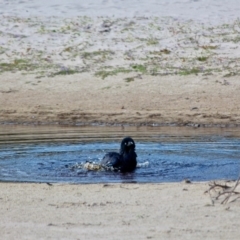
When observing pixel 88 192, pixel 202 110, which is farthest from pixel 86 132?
pixel 88 192

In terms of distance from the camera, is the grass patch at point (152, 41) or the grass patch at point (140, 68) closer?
the grass patch at point (140, 68)

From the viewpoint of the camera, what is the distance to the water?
1091cm

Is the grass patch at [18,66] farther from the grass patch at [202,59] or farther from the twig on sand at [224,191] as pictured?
the twig on sand at [224,191]

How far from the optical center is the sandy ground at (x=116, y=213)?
727cm

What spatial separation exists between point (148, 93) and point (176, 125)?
1.74m

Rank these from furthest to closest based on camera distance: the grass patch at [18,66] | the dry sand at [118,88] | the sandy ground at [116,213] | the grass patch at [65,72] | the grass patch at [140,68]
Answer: the grass patch at [18,66], the grass patch at [65,72], the grass patch at [140,68], the dry sand at [118,88], the sandy ground at [116,213]

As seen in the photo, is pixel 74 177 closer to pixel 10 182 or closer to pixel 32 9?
pixel 10 182

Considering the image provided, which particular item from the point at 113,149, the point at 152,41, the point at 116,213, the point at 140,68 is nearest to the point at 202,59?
the point at 140,68

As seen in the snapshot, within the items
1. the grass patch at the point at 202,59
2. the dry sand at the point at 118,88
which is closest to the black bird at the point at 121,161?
the dry sand at the point at 118,88

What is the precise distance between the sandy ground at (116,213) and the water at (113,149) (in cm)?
157

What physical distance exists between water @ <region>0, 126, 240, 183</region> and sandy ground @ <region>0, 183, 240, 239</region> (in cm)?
157

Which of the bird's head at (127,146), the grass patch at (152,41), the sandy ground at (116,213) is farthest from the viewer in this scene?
the grass patch at (152,41)

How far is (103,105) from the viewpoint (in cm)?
1714

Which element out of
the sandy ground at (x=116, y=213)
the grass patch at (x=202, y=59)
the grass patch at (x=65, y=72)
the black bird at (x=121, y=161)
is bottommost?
the sandy ground at (x=116, y=213)
